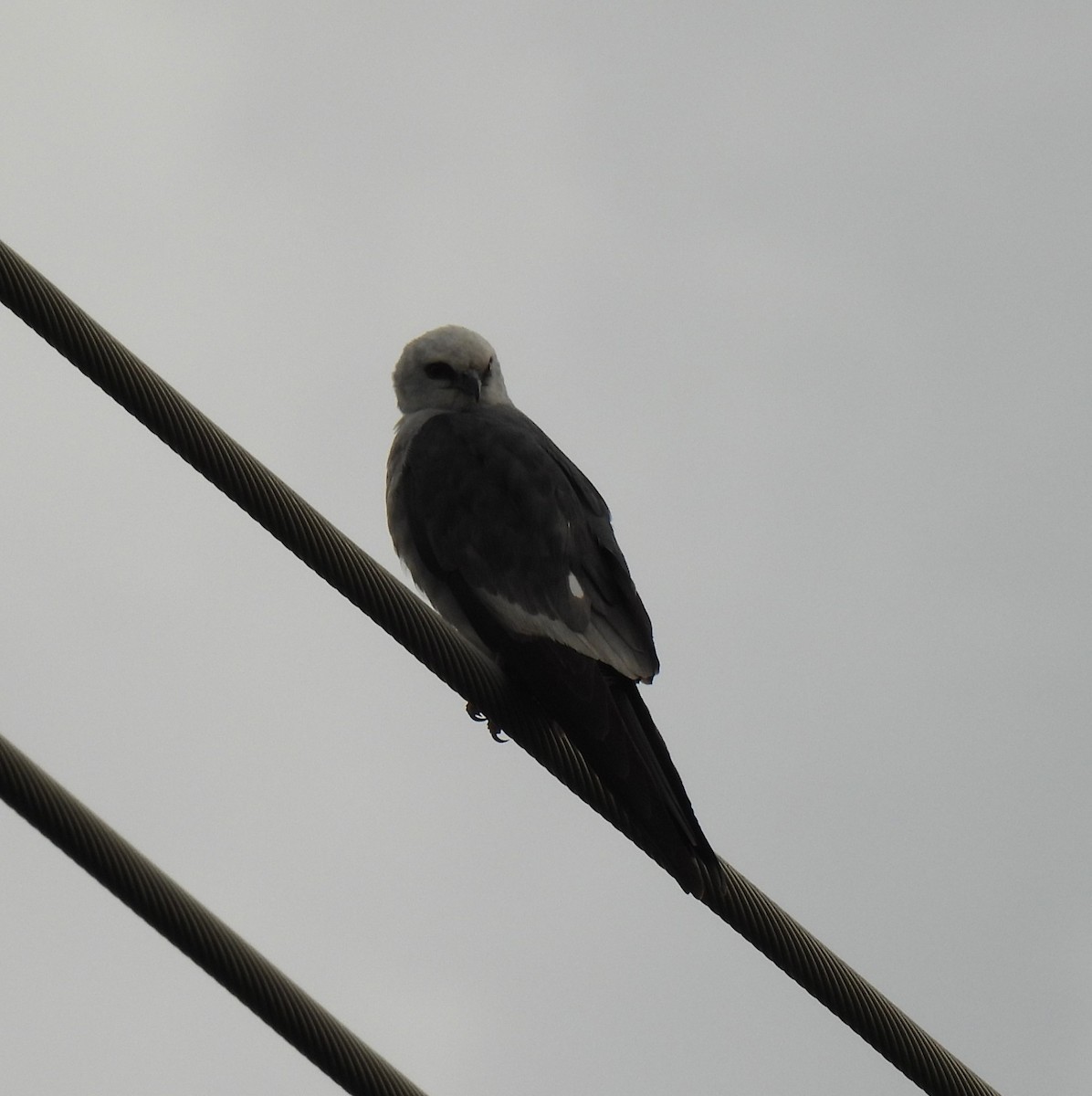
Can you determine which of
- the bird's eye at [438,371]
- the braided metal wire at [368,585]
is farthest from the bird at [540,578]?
the braided metal wire at [368,585]

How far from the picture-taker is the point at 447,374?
19.5 feet

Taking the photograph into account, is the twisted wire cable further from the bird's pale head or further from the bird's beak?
the bird's beak

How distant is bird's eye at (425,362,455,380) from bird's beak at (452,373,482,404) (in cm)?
5

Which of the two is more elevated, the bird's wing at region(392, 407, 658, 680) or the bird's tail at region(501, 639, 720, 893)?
the bird's wing at region(392, 407, 658, 680)

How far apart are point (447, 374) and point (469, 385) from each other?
0.14 metres

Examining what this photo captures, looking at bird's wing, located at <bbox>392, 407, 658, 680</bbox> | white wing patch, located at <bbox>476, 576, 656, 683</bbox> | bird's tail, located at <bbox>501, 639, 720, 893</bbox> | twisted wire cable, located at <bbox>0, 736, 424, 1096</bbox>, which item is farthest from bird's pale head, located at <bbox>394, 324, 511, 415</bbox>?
twisted wire cable, located at <bbox>0, 736, 424, 1096</bbox>

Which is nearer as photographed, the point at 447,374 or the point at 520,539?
the point at 520,539

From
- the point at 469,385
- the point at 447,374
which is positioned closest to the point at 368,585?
the point at 469,385

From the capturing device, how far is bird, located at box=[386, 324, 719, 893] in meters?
3.74

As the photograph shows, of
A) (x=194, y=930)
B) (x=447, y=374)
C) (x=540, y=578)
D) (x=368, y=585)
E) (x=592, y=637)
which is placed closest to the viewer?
(x=194, y=930)

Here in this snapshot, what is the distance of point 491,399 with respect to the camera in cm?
603

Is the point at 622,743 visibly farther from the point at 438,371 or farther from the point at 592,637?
the point at 438,371

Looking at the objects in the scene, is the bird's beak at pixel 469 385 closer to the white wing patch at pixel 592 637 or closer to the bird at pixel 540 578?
the bird at pixel 540 578

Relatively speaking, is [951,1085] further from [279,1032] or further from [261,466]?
[261,466]
